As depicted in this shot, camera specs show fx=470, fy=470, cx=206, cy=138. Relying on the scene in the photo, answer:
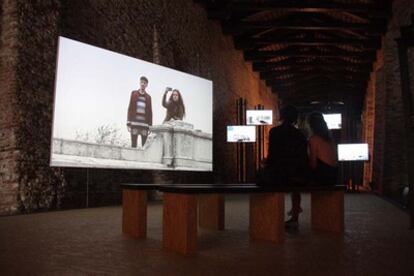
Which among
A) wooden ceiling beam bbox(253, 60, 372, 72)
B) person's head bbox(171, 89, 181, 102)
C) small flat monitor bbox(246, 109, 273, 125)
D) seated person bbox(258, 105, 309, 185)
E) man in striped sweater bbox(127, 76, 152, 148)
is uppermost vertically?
wooden ceiling beam bbox(253, 60, 372, 72)

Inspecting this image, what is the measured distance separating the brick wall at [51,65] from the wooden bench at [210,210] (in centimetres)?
232

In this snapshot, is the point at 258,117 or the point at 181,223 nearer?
the point at 181,223

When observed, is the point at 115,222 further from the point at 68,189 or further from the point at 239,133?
the point at 239,133

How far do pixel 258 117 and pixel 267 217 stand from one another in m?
9.58

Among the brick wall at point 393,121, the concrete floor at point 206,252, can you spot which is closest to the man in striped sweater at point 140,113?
the concrete floor at point 206,252

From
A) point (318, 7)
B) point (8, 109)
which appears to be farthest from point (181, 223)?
point (318, 7)

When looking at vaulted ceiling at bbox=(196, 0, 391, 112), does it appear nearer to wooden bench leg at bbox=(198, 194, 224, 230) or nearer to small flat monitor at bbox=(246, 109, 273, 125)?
small flat monitor at bbox=(246, 109, 273, 125)

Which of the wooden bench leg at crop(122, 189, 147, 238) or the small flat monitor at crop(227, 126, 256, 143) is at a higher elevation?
the small flat monitor at crop(227, 126, 256, 143)

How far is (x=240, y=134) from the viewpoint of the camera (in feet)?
38.9

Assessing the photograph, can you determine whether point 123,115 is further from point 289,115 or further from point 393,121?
point 393,121

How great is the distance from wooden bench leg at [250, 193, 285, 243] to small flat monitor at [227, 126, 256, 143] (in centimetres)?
784

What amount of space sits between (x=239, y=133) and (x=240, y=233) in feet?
25.1

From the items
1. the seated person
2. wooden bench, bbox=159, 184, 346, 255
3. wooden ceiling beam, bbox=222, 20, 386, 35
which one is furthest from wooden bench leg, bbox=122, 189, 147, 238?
wooden ceiling beam, bbox=222, 20, 386, 35

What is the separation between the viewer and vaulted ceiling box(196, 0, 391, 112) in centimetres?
1057
